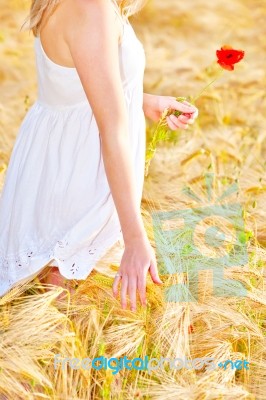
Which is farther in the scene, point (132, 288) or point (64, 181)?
point (64, 181)

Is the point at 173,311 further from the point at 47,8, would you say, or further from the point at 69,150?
the point at 47,8

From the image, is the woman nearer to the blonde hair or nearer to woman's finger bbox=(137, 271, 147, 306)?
the blonde hair

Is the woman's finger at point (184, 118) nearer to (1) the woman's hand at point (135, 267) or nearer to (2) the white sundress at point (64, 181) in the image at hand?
(2) the white sundress at point (64, 181)

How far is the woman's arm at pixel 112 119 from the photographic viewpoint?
1.43m

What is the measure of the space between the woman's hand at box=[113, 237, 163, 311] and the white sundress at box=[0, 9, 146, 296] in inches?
8.3

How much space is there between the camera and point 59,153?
1.70 metres

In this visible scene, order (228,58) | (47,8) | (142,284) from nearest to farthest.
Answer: (142,284) < (47,8) < (228,58)

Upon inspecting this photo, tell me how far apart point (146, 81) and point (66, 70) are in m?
1.97

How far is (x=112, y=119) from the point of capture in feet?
4.75

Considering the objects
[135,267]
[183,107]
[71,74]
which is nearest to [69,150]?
[71,74]

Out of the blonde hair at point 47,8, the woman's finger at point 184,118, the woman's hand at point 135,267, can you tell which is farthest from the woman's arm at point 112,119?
the woman's finger at point 184,118

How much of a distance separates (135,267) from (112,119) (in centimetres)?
26

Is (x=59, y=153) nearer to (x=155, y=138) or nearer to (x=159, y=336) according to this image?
(x=155, y=138)

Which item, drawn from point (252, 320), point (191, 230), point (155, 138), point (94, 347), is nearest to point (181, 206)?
point (191, 230)
